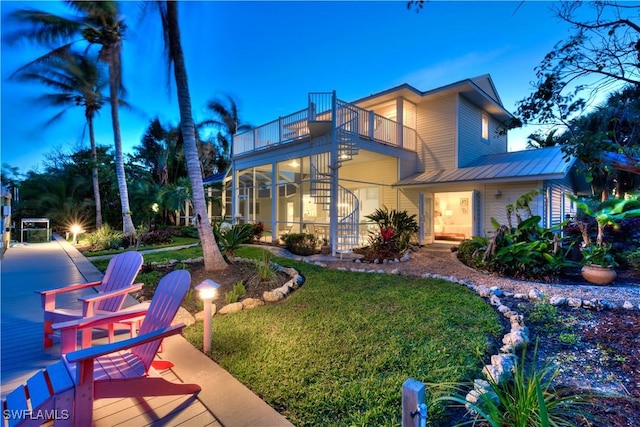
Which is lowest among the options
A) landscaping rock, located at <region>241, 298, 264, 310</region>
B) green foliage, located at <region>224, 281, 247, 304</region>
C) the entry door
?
landscaping rock, located at <region>241, 298, 264, 310</region>

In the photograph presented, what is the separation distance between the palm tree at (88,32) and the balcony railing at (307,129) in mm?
5641

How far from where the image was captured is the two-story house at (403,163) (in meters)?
9.33

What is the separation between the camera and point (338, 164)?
369 inches

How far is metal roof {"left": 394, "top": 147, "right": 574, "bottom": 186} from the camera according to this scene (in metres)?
8.65

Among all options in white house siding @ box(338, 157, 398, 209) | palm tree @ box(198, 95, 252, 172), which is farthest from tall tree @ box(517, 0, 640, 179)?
palm tree @ box(198, 95, 252, 172)

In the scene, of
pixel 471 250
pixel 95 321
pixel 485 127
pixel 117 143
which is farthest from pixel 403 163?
pixel 117 143

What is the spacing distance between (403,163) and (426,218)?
8.07ft

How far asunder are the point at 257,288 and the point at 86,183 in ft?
62.7

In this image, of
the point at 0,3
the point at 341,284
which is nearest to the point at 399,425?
the point at 341,284

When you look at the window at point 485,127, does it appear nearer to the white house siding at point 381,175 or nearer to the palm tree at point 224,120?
the white house siding at point 381,175

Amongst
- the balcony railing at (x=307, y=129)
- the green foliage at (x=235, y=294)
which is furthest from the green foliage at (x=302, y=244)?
the green foliage at (x=235, y=294)

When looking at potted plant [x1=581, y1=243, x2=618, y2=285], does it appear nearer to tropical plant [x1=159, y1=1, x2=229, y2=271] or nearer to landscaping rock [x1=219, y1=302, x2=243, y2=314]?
landscaping rock [x1=219, y1=302, x2=243, y2=314]

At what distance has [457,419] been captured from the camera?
2.09 metres

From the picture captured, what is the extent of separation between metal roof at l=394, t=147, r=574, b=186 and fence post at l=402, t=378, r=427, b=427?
31.1 feet
